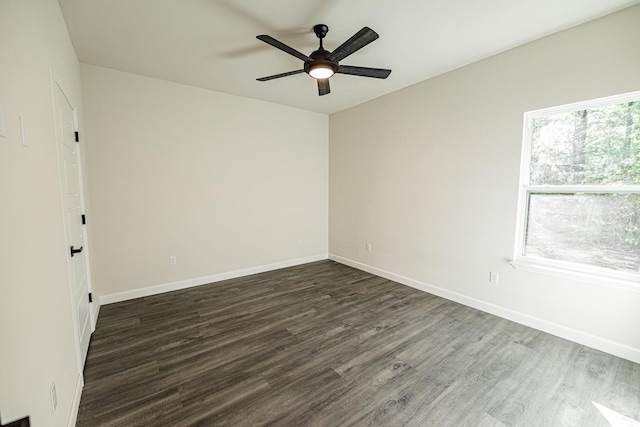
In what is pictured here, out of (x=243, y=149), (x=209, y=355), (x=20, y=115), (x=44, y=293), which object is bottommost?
(x=209, y=355)

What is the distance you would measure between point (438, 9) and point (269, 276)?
3.84 meters

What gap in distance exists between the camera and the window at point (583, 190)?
7.18 feet

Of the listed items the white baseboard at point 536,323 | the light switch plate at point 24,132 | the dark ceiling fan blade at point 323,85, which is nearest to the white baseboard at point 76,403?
the light switch plate at point 24,132

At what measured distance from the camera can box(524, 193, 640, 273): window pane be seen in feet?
7.22

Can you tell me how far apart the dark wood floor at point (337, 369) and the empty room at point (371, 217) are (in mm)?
19

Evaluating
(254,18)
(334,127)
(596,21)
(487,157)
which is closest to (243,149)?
(334,127)

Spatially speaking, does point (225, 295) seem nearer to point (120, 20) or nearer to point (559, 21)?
point (120, 20)

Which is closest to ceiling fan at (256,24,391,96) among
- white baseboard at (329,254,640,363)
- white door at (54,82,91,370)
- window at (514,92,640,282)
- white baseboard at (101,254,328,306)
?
white door at (54,82,91,370)

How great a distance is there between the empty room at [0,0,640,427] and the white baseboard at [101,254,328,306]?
3cm

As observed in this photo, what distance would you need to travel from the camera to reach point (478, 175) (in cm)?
302

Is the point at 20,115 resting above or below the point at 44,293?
above

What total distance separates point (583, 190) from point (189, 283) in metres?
4.67

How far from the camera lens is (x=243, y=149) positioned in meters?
4.13

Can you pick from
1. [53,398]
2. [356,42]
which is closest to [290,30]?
[356,42]
